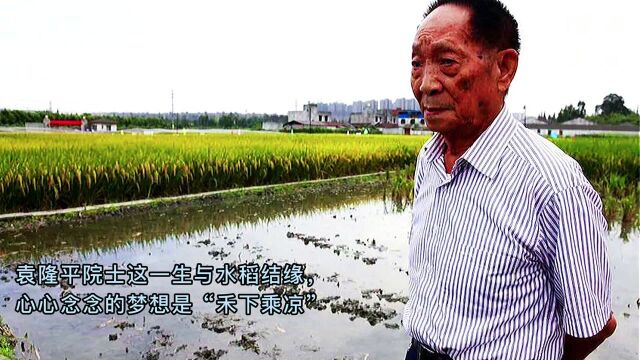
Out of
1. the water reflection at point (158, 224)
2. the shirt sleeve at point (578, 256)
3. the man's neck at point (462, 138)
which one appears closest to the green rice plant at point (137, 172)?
the water reflection at point (158, 224)

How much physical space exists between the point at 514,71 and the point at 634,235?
→ 22.6 ft

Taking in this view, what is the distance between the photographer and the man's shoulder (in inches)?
38.8

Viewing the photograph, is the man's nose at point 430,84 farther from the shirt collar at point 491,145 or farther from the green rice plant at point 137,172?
the green rice plant at point 137,172

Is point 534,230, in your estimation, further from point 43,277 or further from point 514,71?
point 43,277

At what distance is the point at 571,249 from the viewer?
0.98 m

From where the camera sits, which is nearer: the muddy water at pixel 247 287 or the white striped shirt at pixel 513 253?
the white striped shirt at pixel 513 253

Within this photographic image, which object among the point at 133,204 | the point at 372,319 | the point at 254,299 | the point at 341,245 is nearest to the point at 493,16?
the point at 372,319

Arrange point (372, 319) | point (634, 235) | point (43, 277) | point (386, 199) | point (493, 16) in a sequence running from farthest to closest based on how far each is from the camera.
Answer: point (386, 199) < point (634, 235) < point (43, 277) < point (372, 319) < point (493, 16)

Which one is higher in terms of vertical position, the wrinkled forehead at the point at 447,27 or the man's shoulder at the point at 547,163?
the wrinkled forehead at the point at 447,27

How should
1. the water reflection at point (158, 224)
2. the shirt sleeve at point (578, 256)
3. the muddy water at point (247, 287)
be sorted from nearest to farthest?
the shirt sleeve at point (578, 256) → the muddy water at point (247, 287) → the water reflection at point (158, 224)

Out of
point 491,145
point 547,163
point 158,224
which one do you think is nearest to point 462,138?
point 491,145

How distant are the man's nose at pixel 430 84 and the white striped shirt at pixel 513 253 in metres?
0.14

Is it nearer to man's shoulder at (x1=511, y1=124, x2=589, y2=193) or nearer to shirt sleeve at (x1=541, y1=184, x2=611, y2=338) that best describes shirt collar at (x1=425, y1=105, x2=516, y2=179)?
man's shoulder at (x1=511, y1=124, x2=589, y2=193)

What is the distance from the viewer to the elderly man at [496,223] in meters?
1.00
